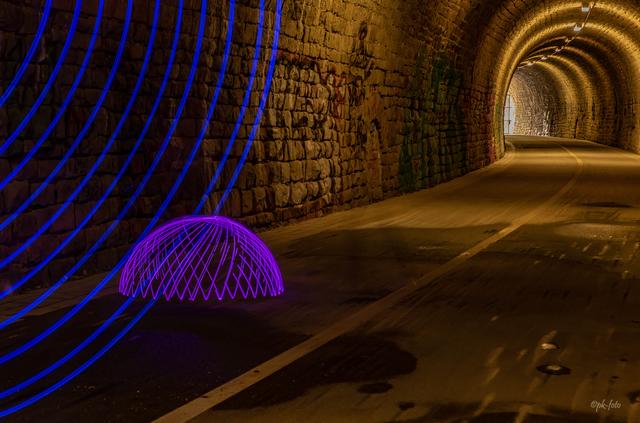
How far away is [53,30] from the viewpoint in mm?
7578

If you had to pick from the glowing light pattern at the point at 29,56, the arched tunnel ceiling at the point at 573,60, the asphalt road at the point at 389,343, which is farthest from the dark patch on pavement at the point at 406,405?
the arched tunnel ceiling at the point at 573,60

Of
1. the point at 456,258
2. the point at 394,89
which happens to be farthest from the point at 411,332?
the point at 394,89

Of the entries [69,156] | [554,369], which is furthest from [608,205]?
[554,369]

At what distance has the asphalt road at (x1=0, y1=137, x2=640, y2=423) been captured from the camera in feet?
13.7

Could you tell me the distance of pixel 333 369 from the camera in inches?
189

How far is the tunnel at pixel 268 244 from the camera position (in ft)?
14.9

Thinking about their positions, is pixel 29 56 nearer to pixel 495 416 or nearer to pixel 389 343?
pixel 389 343

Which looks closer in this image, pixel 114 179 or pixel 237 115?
pixel 114 179

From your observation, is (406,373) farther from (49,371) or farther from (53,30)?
(53,30)

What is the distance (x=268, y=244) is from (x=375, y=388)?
5.75 metres

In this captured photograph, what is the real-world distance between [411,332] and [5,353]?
2.46 meters

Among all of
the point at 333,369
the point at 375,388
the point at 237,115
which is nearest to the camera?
the point at 375,388

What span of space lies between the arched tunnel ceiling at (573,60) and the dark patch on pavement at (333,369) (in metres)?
17.2

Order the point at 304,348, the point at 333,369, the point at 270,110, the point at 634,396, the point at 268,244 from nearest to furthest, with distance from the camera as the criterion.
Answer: the point at 634,396 < the point at 333,369 < the point at 304,348 < the point at 268,244 < the point at 270,110
